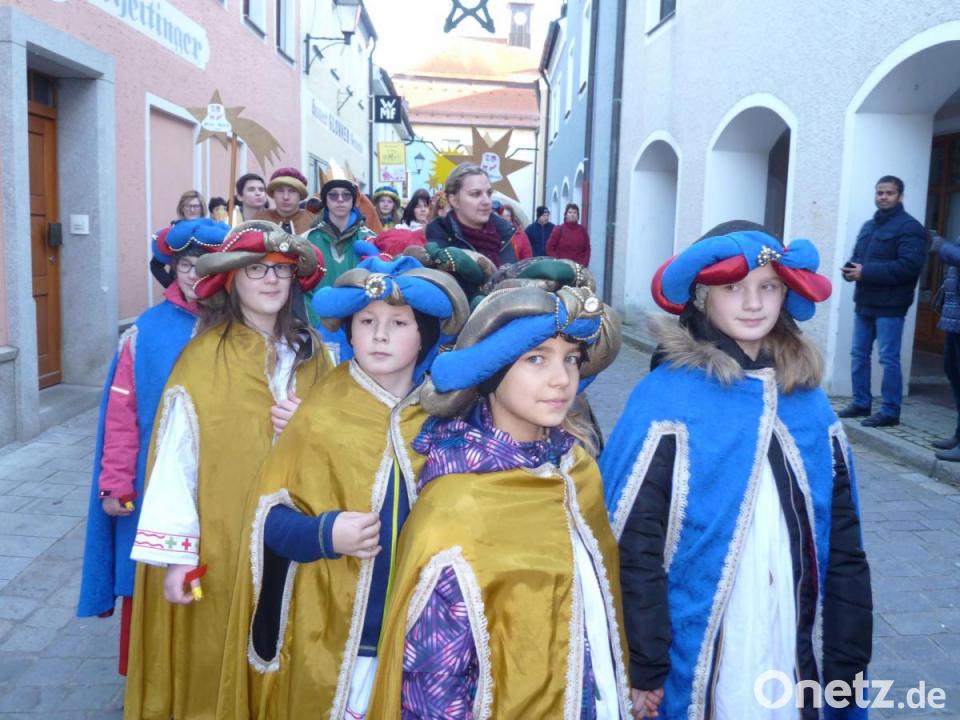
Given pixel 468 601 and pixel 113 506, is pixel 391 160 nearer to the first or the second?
pixel 113 506

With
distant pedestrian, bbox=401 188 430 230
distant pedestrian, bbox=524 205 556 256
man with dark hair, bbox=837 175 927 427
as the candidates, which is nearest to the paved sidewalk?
distant pedestrian, bbox=401 188 430 230

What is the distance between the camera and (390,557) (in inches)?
80.7

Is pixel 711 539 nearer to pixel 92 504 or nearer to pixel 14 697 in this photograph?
pixel 92 504

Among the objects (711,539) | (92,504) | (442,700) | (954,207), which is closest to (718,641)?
(711,539)

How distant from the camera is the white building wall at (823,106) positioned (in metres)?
6.77

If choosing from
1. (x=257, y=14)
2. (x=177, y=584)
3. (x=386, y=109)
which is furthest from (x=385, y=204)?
(x=386, y=109)

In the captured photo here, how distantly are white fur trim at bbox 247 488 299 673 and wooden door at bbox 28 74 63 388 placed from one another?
5868mm

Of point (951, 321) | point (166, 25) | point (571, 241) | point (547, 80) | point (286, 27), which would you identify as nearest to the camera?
point (951, 321)

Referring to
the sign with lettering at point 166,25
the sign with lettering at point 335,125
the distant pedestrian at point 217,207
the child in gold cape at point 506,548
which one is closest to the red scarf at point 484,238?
the child in gold cape at point 506,548

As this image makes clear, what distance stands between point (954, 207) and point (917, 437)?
13.3ft

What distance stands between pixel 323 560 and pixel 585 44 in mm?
17949

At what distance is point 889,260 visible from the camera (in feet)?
21.2

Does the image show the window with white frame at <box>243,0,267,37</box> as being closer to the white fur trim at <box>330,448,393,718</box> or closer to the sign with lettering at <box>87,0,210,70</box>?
the sign with lettering at <box>87,0,210,70</box>

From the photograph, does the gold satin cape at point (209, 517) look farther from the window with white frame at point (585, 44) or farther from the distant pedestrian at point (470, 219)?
the window with white frame at point (585, 44)
